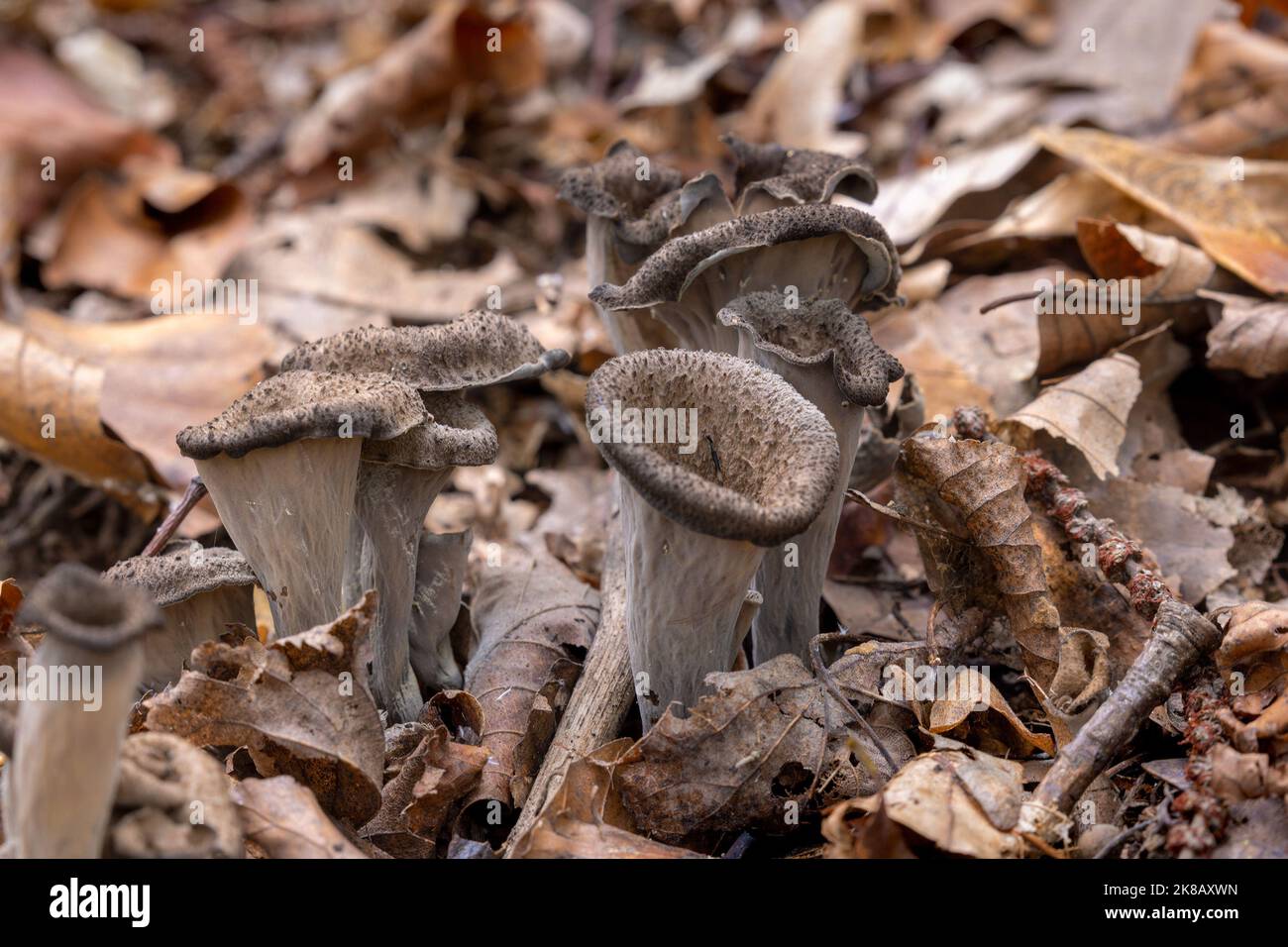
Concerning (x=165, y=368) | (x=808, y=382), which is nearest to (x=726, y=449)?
(x=808, y=382)

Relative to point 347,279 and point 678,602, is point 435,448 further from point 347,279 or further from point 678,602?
point 347,279

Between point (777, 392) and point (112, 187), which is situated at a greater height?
point (777, 392)

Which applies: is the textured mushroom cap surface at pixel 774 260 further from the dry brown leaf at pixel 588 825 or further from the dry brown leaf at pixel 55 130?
the dry brown leaf at pixel 55 130

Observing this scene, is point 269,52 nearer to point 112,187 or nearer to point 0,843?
point 112,187

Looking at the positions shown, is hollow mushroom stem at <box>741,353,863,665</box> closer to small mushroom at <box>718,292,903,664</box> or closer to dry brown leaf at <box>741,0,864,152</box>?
small mushroom at <box>718,292,903,664</box>

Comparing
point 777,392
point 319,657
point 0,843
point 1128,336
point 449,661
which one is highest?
point 777,392

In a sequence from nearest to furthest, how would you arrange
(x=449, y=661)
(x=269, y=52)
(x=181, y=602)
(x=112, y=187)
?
(x=181, y=602) < (x=449, y=661) < (x=112, y=187) < (x=269, y=52)
